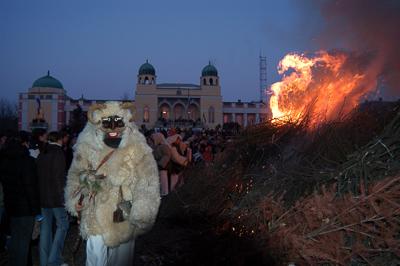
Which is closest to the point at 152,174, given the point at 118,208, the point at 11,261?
the point at 118,208

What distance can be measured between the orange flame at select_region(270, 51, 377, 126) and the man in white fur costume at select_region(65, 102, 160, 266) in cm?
376

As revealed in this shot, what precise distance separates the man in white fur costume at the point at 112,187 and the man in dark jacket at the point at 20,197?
4.32ft

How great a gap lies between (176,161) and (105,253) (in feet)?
18.6

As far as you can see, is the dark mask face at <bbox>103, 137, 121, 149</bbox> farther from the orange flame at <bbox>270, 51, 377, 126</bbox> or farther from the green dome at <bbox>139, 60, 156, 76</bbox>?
the green dome at <bbox>139, 60, 156, 76</bbox>

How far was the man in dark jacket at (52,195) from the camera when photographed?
5.64 metres

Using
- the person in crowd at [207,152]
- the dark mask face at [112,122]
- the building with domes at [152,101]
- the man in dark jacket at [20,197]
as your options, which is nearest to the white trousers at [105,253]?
the dark mask face at [112,122]

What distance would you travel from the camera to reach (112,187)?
397cm

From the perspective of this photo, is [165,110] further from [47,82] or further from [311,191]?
[311,191]

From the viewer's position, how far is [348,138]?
622 centimetres

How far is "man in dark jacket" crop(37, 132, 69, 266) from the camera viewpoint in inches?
222

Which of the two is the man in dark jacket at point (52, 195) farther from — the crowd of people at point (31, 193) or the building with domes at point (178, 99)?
the building with domes at point (178, 99)

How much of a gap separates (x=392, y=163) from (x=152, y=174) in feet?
8.31

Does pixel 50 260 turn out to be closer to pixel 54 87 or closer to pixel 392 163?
pixel 392 163

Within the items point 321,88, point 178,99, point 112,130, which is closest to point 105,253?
point 112,130
